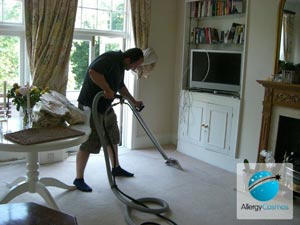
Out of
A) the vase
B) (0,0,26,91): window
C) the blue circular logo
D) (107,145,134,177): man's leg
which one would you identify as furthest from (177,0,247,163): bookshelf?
the vase

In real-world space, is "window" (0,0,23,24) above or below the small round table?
above

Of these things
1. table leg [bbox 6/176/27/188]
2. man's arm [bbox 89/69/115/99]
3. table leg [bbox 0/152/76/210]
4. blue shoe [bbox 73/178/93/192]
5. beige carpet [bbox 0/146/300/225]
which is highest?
man's arm [bbox 89/69/115/99]

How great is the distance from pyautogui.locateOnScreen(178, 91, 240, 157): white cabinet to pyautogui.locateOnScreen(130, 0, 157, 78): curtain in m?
0.60

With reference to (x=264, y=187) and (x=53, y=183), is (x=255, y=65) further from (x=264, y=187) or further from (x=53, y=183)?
(x=53, y=183)

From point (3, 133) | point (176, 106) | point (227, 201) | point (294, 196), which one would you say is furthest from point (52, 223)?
point (176, 106)

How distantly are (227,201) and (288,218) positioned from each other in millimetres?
530

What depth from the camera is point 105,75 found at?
3.17 meters

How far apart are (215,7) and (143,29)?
0.93 meters

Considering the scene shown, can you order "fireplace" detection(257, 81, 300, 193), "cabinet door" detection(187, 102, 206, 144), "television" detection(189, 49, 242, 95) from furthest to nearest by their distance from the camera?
"cabinet door" detection(187, 102, 206, 144) < "television" detection(189, 49, 242, 95) < "fireplace" detection(257, 81, 300, 193)

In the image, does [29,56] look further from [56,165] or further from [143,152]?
[143,152]

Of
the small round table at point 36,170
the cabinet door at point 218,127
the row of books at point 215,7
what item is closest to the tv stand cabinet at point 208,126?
the cabinet door at point 218,127

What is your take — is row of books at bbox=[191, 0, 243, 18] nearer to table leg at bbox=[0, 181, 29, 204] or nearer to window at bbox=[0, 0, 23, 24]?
window at bbox=[0, 0, 23, 24]

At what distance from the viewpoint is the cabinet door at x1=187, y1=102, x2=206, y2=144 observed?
4.38 metres

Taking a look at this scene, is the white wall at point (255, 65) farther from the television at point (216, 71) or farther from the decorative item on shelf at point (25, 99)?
the decorative item on shelf at point (25, 99)
